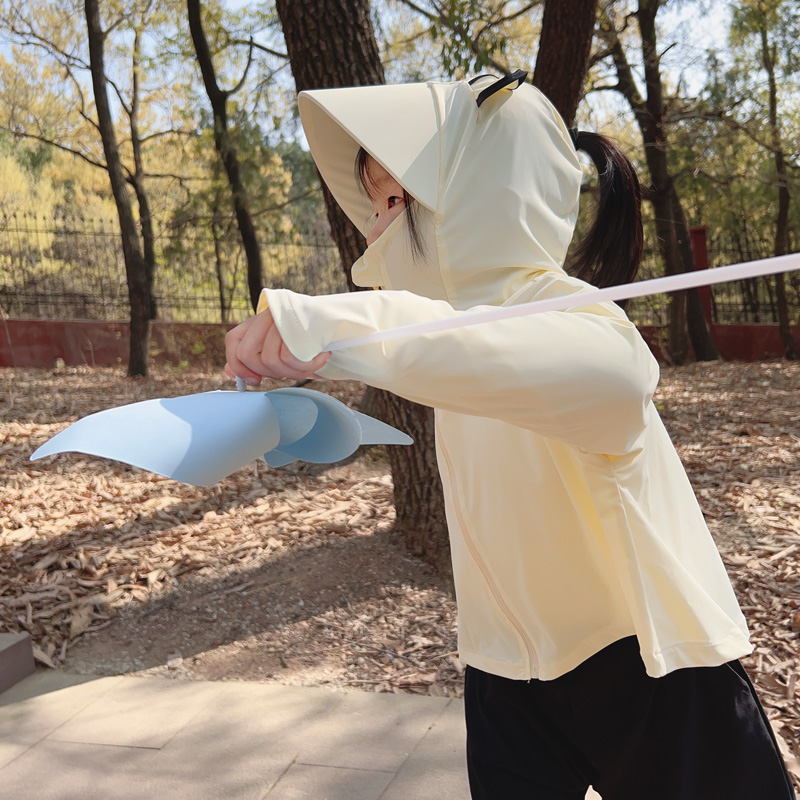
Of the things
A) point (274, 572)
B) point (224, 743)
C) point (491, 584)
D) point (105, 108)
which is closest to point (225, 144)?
point (105, 108)

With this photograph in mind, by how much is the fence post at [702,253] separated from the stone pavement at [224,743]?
10756 millimetres

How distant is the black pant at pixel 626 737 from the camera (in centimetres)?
115

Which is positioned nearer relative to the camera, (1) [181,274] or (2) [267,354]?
(2) [267,354]

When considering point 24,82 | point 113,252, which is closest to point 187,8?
point 113,252

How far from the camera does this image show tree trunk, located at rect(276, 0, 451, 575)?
342cm

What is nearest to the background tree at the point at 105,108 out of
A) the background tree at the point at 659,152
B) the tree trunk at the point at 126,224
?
the tree trunk at the point at 126,224

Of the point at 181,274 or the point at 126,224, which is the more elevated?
the point at 126,224

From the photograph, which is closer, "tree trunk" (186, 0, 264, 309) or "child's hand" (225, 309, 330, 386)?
"child's hand" (225, 309, 330, 386)

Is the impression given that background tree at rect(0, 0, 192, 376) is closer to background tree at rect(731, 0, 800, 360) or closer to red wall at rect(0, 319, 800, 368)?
red wall at rect(0, 319, 800, 368)

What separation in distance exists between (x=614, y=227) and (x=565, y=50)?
9.63ft

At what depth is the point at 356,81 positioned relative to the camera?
3.45 metres

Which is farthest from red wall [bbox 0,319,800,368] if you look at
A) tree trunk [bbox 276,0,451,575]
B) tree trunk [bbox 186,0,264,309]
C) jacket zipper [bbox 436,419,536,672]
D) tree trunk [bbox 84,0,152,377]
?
jacket zipper [bbox 436,419,536,672]

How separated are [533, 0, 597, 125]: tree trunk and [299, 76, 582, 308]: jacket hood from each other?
2.98 metres

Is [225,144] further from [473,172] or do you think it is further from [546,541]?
[546,541]
